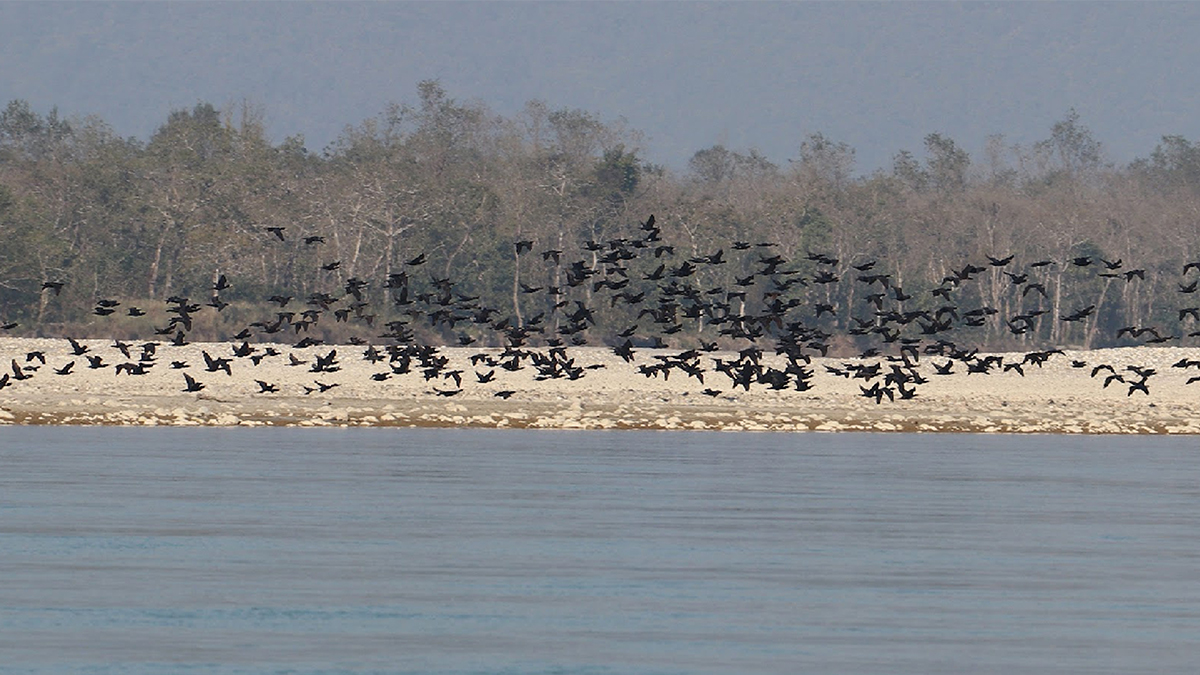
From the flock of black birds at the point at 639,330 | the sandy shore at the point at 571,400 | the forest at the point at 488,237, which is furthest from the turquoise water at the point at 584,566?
the forest at the point at 488,237

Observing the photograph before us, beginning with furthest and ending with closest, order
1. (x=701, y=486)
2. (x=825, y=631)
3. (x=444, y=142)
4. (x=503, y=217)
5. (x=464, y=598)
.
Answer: (x=444, y=142) → (x=503, y=217) → (x=701, y=486) → (x=464, y=598) → (x=825, y=631)

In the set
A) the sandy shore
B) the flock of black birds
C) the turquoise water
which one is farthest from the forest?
the turquoise water

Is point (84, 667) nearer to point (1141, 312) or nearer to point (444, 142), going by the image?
point (1141, 312)

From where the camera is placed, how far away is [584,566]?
834 inches

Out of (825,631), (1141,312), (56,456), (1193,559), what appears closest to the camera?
(825,631)

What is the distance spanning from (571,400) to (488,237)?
170 ft

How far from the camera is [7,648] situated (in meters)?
15.6

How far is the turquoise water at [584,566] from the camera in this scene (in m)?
16.0

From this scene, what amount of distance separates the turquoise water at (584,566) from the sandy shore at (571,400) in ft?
44.6

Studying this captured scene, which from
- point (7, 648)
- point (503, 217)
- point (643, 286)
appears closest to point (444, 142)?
point (503, 217)

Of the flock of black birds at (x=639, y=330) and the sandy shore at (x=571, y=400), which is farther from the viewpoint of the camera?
the flock of black birds at (x=639, y=330)

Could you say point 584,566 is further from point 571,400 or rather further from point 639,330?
point 639,330

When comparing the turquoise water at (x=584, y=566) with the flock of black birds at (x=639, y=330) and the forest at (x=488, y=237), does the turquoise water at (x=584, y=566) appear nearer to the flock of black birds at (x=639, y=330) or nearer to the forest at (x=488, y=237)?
the flock of black birds at (x=639, y=330)

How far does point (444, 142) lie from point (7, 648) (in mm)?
135215
